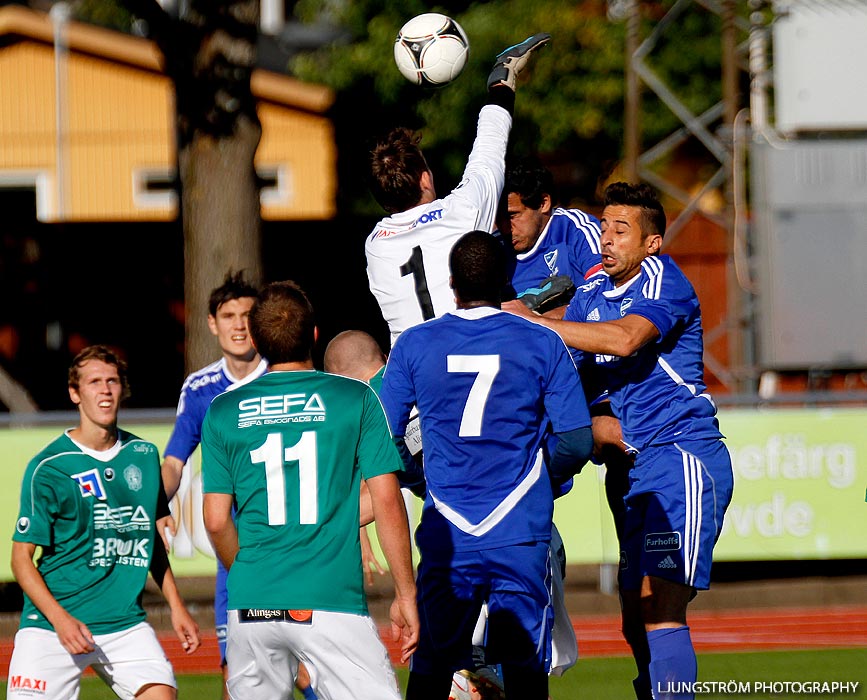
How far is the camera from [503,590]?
586cm

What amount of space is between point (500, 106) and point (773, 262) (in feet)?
38.3

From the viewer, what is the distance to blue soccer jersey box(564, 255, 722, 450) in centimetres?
677

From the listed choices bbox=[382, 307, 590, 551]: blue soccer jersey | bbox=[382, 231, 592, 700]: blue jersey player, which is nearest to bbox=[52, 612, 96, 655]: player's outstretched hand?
bbox=[382, 231, 592, 700]: blue jersey player

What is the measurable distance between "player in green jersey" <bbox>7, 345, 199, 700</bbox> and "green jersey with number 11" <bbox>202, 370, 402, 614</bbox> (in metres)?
1.25

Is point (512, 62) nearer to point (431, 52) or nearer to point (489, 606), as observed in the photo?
point (431, 52)

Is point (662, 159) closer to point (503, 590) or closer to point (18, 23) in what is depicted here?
point (18, 23)

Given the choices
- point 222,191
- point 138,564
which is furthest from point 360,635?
point 222,191

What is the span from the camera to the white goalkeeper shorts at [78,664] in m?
6.22

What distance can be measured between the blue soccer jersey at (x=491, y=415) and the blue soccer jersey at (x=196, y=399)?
273 centimetres

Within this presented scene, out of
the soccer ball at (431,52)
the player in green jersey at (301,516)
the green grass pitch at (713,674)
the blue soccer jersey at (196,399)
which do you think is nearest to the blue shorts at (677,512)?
the player in green jersey at (301,516)

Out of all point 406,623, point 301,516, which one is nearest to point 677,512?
point 406,623

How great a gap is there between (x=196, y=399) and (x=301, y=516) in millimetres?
3389

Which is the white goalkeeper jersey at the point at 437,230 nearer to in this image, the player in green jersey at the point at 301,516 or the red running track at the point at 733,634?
the player in green jersey at the point at 301,516

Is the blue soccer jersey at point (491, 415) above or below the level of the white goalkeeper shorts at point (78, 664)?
above
